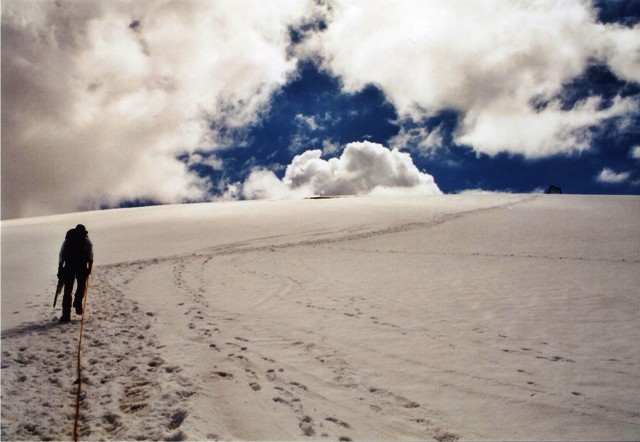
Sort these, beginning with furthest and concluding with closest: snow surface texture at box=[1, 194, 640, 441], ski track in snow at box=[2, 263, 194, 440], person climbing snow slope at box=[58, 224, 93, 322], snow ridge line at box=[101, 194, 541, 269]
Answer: snow ridge line at box=[101, 194, 541, 269] < person climbing snow slope at box=[58, 224, 93, 322] < snow surface texture at box=[1, 194, 640, 441] < ski track in snow at box=[2, 263, 194, 440]

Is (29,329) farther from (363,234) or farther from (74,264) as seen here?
(363,234)

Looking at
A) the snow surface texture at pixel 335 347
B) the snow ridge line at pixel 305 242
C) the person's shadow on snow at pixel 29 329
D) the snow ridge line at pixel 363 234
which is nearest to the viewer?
the snow surface texture at pixel 335 347

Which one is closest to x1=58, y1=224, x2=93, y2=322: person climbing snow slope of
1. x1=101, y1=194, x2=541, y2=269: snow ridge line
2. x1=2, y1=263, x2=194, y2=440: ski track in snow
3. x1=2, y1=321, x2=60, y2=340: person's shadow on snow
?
x1=2, y1=321, x2=60, y2=340: person's shadow on snow

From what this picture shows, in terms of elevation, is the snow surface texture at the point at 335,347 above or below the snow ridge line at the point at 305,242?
below

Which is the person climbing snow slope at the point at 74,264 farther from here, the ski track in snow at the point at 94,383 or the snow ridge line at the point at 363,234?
the snow ridge line at the point at 363,234

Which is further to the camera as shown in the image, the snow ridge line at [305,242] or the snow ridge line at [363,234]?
the snow ridge line at [363,234]

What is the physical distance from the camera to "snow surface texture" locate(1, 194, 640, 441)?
15.9 feet

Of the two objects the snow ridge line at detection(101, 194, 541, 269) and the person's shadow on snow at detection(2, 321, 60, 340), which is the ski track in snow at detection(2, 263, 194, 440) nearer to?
the person's shadow on snow at detection(2, 321, 60, 340)

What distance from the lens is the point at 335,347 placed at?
7.18 metres

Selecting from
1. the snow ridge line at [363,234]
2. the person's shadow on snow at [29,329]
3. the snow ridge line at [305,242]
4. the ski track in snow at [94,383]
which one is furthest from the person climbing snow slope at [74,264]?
the snow ridge line at [363,234]

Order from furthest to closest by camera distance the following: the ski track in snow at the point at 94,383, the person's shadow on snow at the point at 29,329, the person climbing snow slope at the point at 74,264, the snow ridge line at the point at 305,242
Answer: the snow ridge line at the point at 305,242 → the person climbing snow slope at the point at 74,264 → the person's shadow on snow at the point at 29,329 → the ski track in snow at the point at 94,383

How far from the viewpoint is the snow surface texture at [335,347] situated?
4.84m

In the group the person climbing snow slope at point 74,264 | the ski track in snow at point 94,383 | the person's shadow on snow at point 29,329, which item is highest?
the person climbing snow slope at point 74,264

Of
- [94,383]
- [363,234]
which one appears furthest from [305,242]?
[94,383]
